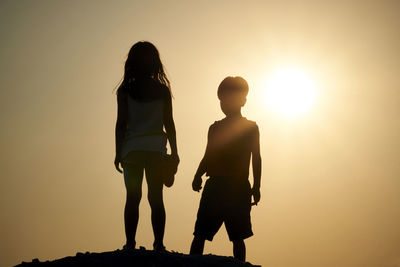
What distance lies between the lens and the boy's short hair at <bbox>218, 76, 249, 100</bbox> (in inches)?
380

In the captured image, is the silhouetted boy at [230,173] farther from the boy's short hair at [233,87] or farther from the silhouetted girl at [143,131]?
the silhouetted girl at [143,131]

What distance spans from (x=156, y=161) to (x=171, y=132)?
513 millimetres

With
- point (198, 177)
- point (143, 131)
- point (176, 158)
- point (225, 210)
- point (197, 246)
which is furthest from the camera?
point (198, 177)

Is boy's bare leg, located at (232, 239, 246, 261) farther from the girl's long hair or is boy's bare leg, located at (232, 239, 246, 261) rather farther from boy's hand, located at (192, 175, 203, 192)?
the girl's long hair

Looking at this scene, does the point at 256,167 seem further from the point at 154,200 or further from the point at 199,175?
the point at 154,200

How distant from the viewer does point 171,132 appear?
9.34 metres

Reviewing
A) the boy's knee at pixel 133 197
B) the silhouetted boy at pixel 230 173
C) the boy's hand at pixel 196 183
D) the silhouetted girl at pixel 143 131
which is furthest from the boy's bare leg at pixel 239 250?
the boy's knee at pixel 133 197

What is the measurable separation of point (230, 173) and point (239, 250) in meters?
1.06

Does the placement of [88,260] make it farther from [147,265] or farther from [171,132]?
[171,132]

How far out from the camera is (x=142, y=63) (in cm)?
930

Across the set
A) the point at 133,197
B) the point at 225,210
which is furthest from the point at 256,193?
the point at 133,197

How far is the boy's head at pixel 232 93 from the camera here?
965 cm

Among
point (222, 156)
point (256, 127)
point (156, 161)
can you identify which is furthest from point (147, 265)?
point (256, 127)

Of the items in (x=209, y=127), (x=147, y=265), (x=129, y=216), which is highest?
(x=209, y=127)
